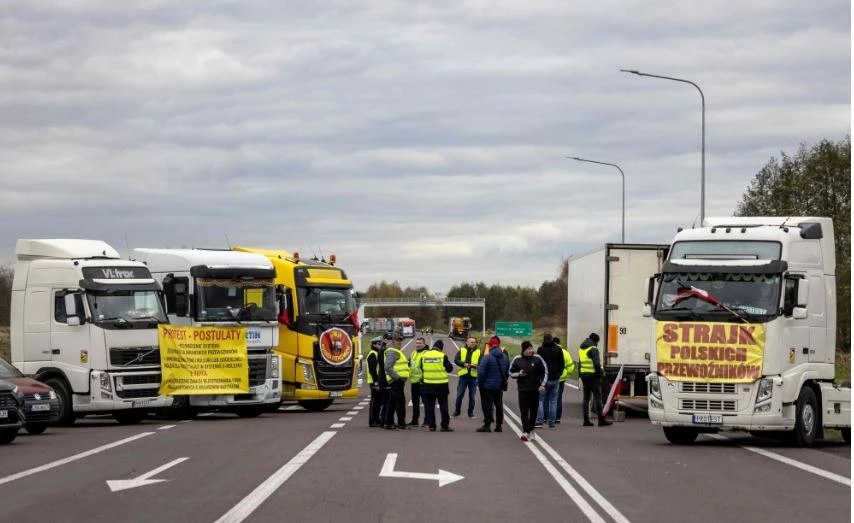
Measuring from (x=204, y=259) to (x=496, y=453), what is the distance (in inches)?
481

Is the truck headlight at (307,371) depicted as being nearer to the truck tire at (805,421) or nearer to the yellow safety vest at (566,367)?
the yellow safety vest at (566,367)

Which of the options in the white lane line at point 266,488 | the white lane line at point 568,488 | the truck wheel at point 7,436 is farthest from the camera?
the truck wheel at point 7,436

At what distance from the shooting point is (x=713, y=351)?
22469 millimetres

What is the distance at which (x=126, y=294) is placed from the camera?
29188 millimetres

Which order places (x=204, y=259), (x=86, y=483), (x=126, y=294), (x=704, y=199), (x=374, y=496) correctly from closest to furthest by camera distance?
(x=374, y=496), (x=86, y=483), (x=126, y=294), (x=204, y=259), (x=704, y=199)

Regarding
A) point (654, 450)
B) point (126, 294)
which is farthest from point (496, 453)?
point (126, 294)

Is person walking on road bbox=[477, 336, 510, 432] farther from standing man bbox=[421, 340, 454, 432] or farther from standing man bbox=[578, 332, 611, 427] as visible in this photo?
standing man bbox=[578, 332, 611, 427]

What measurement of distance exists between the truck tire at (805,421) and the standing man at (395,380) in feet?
24.6

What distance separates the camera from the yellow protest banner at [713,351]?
73.2 feet

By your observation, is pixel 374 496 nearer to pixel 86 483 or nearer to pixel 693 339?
pixel 86 483

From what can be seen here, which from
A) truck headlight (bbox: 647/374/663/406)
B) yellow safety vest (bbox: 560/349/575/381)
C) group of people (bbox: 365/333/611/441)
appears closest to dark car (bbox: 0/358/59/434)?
group of people (bbox: 365/333/611/441)

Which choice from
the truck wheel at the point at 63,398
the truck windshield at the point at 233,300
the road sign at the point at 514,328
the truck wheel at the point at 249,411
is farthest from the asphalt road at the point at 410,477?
the road sign at the point at 514,328

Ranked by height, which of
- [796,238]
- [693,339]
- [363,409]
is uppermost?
[796,238]

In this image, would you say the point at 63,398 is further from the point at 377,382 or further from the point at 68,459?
the point at 68,459
